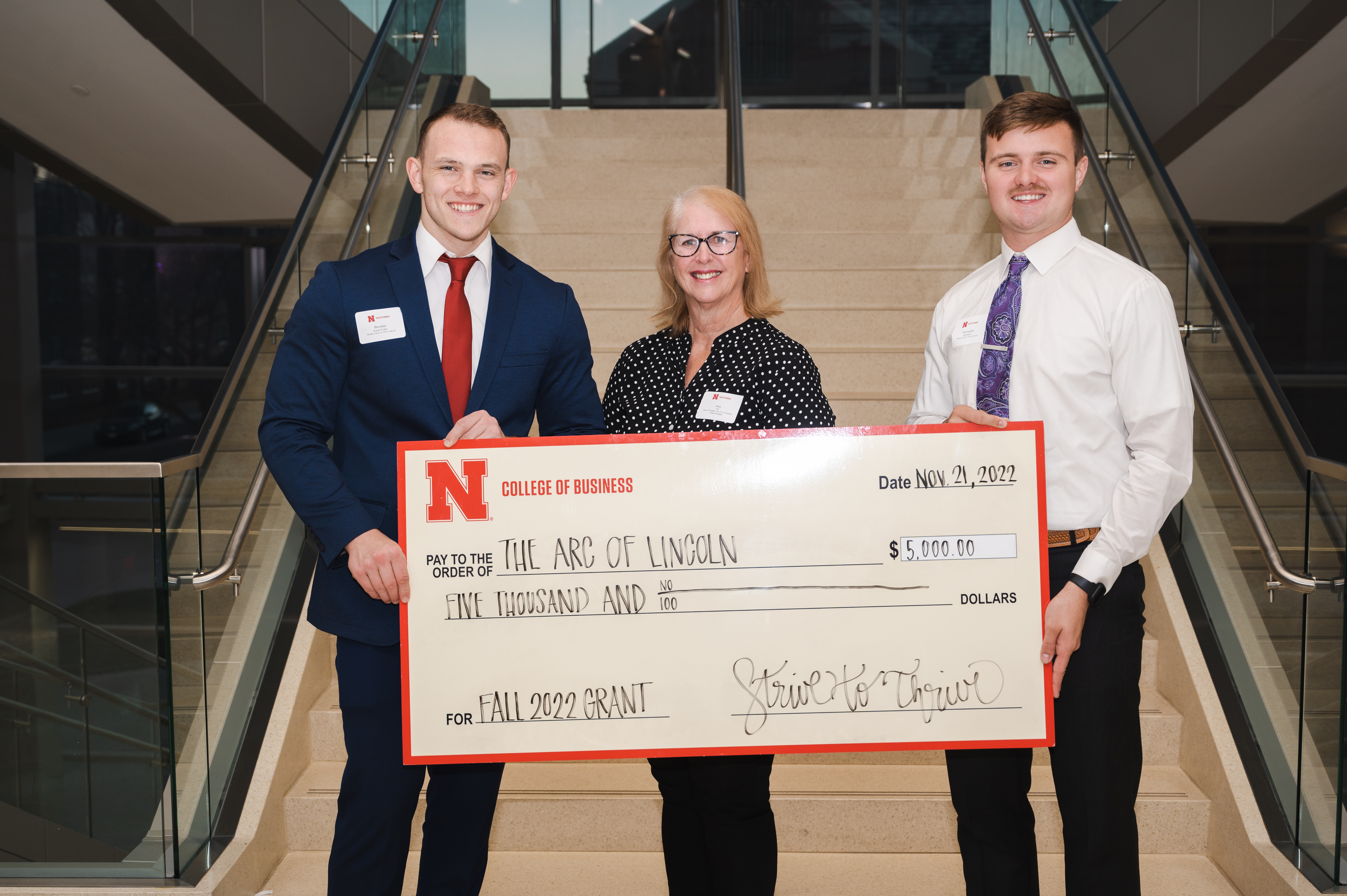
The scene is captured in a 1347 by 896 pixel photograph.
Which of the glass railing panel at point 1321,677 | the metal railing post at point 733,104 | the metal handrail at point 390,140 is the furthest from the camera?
the metal railing post at point 733,104

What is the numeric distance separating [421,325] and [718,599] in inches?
30.2

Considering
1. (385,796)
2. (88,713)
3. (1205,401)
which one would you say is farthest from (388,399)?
(1205,401)

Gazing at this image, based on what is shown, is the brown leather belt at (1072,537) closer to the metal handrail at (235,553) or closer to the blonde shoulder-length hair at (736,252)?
the blonde shoulder-length hair at (736,252)

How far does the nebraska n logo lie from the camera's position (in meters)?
1.86

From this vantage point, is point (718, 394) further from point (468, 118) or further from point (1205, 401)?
point (1205, 401)

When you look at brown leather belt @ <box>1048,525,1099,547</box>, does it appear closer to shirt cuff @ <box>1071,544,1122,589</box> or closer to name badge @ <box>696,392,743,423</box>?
shirt cuff @ <box>1071,544,1122,589</box>

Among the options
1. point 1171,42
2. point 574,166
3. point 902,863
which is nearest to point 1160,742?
point 902,863

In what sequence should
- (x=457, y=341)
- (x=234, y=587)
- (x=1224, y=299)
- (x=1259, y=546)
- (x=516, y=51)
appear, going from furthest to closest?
(x=516, y=51) → (x=1224, y=299) → (x=234, y=587) → (x=1259, y=546) → (x=457, y=341)

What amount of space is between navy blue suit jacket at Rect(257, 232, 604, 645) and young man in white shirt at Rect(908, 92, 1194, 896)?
0.88m

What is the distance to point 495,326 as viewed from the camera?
2016 mm
